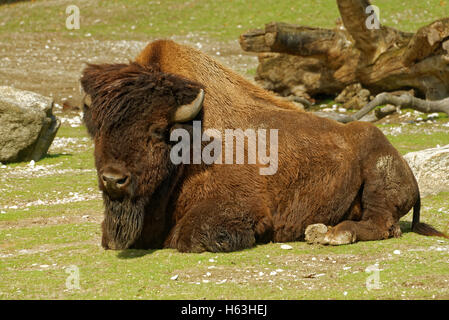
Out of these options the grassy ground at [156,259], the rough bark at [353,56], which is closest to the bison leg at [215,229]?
the grassy ground at [156,259]

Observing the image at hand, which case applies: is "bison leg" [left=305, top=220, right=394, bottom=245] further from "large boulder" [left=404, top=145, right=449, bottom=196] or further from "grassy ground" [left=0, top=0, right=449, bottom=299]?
"large boulder" [left=404, top=145, right=449, bottom=196]

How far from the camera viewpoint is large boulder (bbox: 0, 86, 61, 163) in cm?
1495

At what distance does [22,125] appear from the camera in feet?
49.5

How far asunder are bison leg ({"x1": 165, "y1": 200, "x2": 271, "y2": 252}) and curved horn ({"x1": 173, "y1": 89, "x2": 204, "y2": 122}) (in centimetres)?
99

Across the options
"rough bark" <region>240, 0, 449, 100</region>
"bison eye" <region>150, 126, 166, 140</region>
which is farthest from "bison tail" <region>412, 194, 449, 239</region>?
"rough bark" <region>240, 0, 449, 100</region>

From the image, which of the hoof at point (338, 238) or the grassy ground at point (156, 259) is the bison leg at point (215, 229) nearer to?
the grassy ground at point (156, 259)

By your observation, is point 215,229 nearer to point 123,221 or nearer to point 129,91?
point 123,221

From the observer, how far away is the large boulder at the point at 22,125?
14.9 meters

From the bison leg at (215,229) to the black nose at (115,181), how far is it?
0.91 m

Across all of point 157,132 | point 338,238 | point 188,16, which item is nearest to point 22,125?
point 157,132

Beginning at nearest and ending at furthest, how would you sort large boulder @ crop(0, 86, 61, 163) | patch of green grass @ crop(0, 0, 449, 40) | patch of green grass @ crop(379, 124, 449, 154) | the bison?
the bison < large boulder @ crop(0, 86, 61, 163) < patch of green grass @ crop(379, 124, 449, 154) < patch of green grass @ crop(0, 0, 449, 40)

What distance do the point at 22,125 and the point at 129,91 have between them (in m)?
8.62

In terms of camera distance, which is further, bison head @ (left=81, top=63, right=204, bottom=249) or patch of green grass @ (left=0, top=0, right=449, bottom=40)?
patch of green grass @ (left=0, top=0, right=449, bottom=40)

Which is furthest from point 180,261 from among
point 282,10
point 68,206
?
point 282,10
